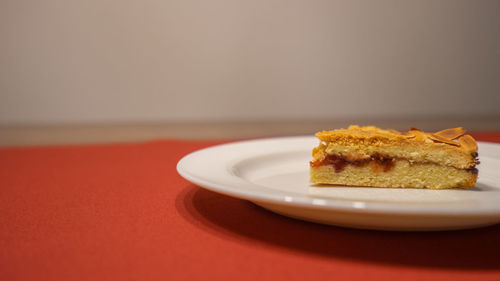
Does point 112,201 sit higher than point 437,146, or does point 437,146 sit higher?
point 437,146

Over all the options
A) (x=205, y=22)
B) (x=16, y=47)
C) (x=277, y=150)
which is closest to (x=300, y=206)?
(x=277, y=150)

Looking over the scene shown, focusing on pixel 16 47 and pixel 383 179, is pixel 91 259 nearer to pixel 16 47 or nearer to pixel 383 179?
pixel 383 179

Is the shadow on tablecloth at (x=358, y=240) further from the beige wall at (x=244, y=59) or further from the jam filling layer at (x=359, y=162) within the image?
the beige wall at (x=244, y=59)

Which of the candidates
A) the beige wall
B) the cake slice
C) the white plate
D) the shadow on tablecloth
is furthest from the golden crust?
the beige wall

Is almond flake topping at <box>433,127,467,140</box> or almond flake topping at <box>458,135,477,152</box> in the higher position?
almond flake topping at <box>433,127,467,140</box>

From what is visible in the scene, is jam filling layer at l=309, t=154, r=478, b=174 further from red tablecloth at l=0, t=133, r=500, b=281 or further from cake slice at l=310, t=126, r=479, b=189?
red tablecloth at l=0, t=133, r=500, b=281

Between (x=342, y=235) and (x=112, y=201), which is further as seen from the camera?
(x=112, y=201)

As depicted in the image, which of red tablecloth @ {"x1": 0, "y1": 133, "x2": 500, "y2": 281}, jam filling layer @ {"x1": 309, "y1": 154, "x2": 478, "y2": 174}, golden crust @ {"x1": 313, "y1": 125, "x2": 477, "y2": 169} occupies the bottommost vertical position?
red tablecloth @ {"x1": 0, "y1": 133, "x2": 500, "y2": 281}
